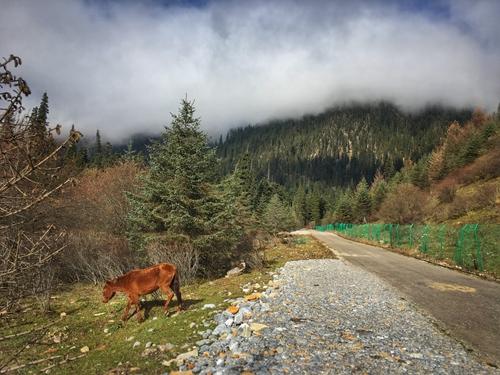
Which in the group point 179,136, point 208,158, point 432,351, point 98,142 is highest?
point 98,142

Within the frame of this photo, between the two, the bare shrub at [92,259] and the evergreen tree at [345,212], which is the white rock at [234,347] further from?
the evergreen tree at [345,212]

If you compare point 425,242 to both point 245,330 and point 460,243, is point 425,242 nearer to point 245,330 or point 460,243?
point 460,243

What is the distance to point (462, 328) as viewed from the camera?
7.28m

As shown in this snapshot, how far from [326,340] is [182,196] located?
29.1 feet

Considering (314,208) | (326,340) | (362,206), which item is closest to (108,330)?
(326,340)

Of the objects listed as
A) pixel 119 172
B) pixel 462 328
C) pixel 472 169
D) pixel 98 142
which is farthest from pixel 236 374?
pixel 98 142

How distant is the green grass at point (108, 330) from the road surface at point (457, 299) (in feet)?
16.2

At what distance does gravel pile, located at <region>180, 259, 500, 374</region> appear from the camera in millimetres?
5191

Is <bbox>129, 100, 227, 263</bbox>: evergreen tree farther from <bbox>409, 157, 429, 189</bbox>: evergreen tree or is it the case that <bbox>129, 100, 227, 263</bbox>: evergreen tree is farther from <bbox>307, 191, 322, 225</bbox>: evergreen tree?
Result: <bbox>307, 191, 322, 225</bbox>: evergreen tree

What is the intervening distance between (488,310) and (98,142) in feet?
316

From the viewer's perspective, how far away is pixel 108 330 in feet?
26.1

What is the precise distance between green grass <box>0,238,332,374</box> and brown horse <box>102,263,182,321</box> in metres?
0.46

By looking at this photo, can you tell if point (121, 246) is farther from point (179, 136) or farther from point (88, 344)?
point (88, 344)

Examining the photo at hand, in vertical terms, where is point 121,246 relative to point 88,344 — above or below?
above
